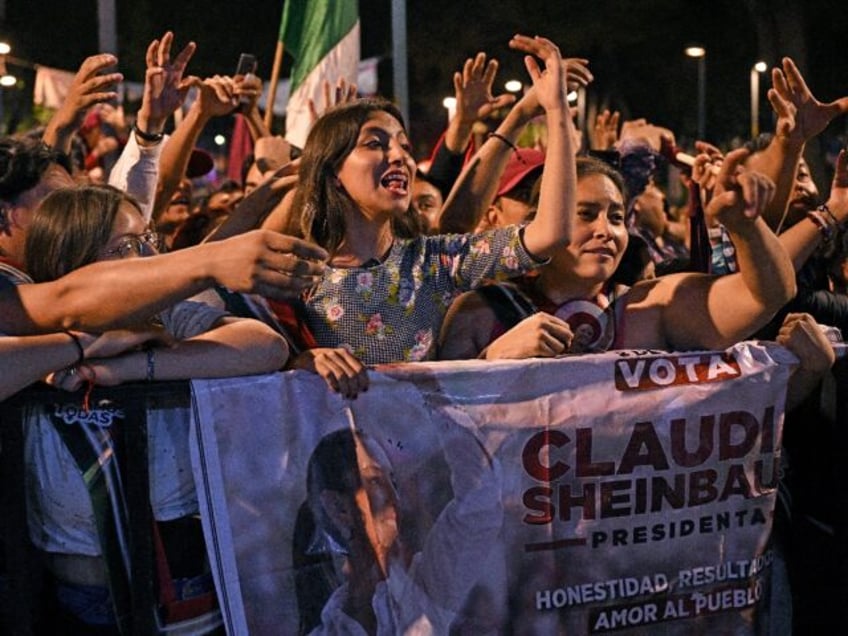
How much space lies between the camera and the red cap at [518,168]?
5.28 meters

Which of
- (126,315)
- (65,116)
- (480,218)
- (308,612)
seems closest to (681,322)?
(480,218)

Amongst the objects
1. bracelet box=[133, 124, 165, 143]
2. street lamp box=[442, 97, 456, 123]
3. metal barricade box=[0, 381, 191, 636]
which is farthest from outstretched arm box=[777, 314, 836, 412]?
bracelet box=[133, 124, 165, 143]

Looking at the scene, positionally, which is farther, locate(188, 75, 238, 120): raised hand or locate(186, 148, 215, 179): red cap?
locate(186, 148, 215, 179): red cap

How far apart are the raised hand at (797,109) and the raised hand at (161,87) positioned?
2.21 m

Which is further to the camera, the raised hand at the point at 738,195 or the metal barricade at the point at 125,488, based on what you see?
the raised hand at the point at 738,195

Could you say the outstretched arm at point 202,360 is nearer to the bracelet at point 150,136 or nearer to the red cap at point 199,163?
the bracelet at point 150,136

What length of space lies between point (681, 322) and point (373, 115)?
1.22 m

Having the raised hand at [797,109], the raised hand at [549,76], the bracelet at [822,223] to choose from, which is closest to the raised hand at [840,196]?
the bracelet at [822,223]

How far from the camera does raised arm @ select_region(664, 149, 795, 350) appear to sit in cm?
386

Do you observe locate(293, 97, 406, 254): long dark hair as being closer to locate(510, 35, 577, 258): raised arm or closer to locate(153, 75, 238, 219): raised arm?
locate(510, 35, 577, 258): raised arm

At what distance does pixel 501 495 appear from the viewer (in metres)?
3.59

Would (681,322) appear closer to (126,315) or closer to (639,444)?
(639,444)

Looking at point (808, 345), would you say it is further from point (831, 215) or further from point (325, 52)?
point (325, 52)

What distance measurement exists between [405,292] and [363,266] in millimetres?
168
